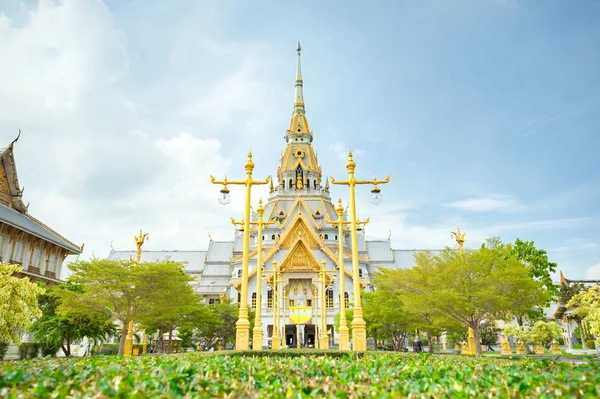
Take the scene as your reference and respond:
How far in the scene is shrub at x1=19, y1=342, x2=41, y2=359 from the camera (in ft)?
94.1

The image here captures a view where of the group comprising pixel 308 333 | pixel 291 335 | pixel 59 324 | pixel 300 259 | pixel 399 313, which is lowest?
pixel 291 335

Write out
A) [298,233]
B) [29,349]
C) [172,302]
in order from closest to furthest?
[172,302] < [29,349] < [298,233]

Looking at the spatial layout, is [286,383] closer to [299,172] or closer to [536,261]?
[536,261]

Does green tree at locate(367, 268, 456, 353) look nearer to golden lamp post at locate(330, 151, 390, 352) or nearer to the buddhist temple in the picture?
the buddhist temple

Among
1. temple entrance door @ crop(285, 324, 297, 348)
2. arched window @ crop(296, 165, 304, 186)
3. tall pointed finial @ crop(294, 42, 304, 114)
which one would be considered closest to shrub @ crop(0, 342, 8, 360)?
temple entrance door @ crop(285, 324, 297, 348)

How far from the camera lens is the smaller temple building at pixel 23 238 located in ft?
93.6

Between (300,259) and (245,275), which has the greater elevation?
(300,259)

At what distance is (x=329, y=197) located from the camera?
68.8 meters

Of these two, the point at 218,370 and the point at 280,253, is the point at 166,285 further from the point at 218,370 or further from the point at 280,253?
the point at 280,253

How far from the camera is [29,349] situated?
2919cm

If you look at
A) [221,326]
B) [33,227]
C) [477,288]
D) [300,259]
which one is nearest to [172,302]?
[221,326]

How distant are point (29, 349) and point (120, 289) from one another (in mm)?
12317

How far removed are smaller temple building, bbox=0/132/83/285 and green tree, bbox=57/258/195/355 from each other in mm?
8199

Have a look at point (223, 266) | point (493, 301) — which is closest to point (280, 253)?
point (223, 266)
